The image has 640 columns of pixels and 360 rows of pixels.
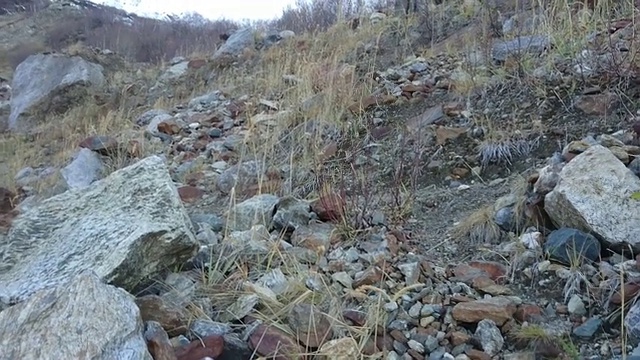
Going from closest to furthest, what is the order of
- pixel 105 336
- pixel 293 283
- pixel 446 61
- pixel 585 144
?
pixel 105 336, pixel 293 283, pixel 585 144, pixel 446 61

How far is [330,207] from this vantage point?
9.16ft

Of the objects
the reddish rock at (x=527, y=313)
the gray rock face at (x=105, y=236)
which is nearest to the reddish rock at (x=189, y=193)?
the gray rock face at (x=105, y=236)

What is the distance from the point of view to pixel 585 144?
276 cm

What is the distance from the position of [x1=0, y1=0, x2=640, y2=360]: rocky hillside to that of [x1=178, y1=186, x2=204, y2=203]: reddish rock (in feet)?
0.07

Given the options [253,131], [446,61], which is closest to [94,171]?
[253,131]

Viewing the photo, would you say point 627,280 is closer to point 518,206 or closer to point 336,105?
point 518,206

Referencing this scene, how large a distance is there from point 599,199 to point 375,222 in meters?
0.86

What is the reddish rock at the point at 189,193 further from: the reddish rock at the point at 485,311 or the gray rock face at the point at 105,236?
the reddish rock at the point at 485,311

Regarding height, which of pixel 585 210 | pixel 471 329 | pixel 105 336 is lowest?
pixel 471 329

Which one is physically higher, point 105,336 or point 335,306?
point 105,336

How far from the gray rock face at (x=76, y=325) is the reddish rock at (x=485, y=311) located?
920 mm

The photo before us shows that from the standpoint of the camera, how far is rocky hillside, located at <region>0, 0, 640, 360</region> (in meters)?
1.91

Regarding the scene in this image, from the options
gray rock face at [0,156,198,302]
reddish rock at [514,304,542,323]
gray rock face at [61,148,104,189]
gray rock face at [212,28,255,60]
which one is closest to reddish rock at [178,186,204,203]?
gray rock face at [61,148,104,189]

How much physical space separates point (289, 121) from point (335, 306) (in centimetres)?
245
